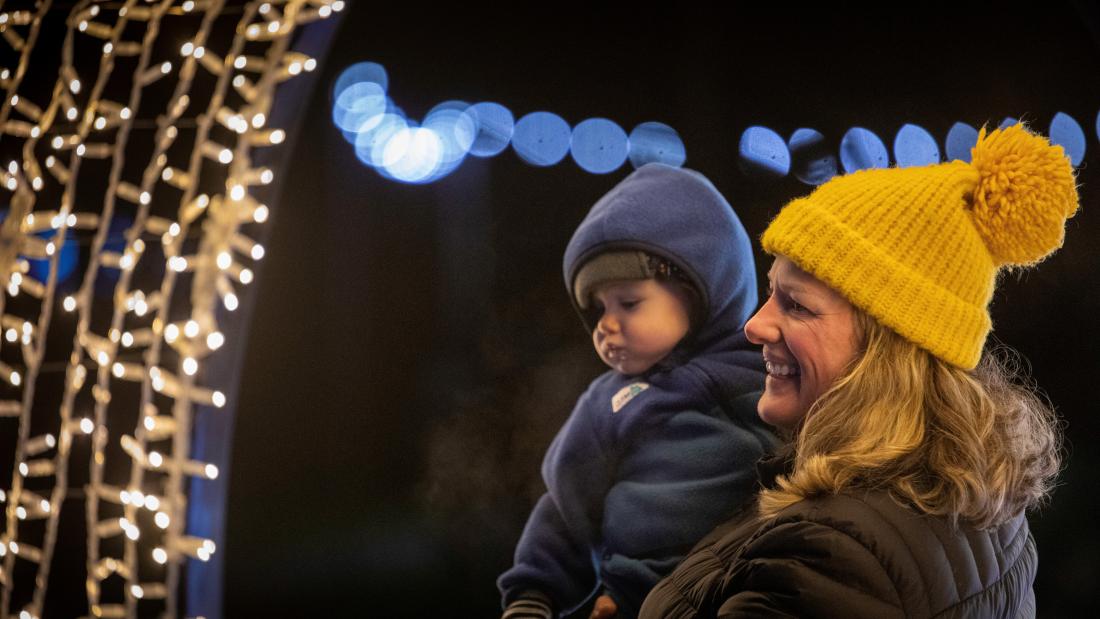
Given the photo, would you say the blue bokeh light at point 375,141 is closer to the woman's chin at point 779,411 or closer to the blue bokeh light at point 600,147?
the blue bokeh light at point 600,147

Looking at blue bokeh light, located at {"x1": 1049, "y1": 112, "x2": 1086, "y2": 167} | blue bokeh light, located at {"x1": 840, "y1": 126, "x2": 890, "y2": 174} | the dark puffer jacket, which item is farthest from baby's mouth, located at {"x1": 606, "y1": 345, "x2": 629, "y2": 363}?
blue bokeh light, located at {"x1": 1049, "y1": 112, "x2": 1086, "y2": 167}

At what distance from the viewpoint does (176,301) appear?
235 cm

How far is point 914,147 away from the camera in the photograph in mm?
2311

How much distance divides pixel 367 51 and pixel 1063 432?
1966 millimetres

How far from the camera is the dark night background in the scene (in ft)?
7.05

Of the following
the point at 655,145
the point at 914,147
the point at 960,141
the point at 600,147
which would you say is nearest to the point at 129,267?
the point at 600,147

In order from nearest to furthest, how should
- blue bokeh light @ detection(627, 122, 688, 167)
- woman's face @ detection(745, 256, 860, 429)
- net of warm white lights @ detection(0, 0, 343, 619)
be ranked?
A: woman's face @ detection(745, 256, 860, 429) → blue bokeh light @ detection(627, 122, 688, 167) → net of warm white lights @ detection(0, 0, 343, 619)

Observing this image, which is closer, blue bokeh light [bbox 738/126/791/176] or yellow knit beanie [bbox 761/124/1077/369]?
yellow knit beanie [bbox 761/124/1077/369]

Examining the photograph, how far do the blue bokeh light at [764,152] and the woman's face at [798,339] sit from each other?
285 millimetres

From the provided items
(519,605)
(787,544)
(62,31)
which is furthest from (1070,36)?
(62,31)

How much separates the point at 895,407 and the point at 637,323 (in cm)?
59

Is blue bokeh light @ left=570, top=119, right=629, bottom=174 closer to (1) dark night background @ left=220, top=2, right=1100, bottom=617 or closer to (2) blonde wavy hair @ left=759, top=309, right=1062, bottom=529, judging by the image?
(1) dark night background @ left=220, top=2, right=1100, bottom=617

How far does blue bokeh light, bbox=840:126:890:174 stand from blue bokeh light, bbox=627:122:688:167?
1.33 ft

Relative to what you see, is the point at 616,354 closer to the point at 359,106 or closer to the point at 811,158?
the point at 811,158
